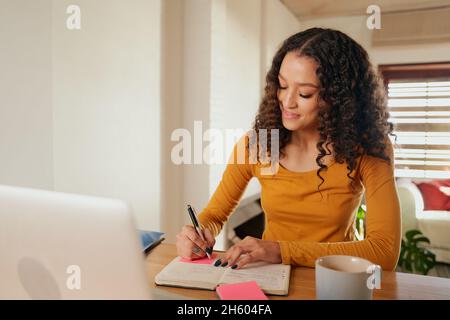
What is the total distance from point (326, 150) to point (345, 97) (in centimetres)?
18

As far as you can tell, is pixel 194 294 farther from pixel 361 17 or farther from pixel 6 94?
pixel 361 17

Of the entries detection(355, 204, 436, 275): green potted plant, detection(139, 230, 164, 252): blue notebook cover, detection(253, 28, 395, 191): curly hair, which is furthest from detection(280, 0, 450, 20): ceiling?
detection(139, 230, 164, 252): blue notebook cover

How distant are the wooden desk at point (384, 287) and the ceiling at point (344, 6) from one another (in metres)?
3.55

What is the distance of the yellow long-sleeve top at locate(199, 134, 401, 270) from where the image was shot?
1.02 metres

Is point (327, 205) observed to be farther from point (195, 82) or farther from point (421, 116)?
point (421, 116)

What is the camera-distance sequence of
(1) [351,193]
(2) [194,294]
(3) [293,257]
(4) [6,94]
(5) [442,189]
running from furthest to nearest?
(5) [442,189], (4) [6,94], (1) [351,193], (3) [293,257], (2) [194,294]

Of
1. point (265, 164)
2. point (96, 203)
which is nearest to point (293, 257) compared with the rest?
point (265, 164)

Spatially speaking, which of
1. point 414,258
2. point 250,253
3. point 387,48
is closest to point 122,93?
point 250,253

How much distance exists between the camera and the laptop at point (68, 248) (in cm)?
47

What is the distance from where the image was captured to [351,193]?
1.18 meters

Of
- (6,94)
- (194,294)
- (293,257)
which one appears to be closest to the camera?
(194,294)

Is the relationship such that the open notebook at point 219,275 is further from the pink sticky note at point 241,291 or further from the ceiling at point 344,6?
the ceiling at point 344,6
